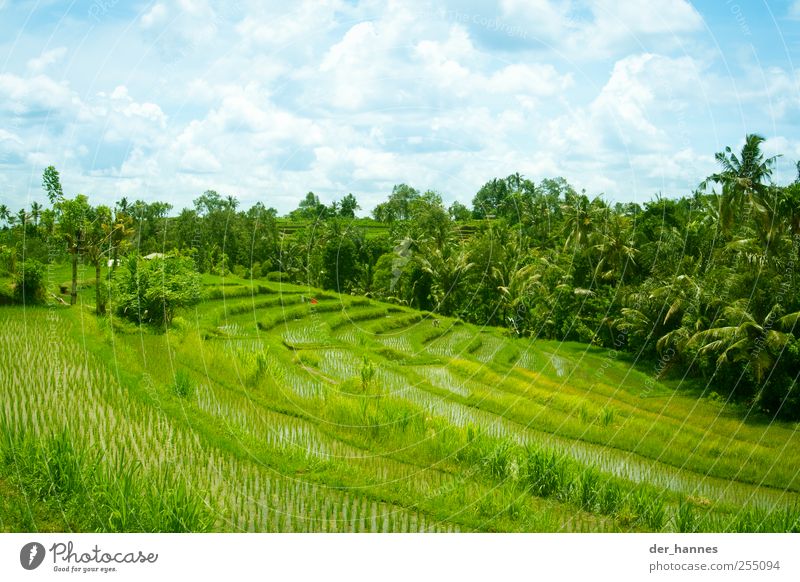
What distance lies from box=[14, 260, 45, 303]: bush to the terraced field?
1.17 ft

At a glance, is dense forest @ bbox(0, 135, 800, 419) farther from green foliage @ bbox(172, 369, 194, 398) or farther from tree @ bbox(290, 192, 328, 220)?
green foliage @ bbox(172, 369, 194, 398)

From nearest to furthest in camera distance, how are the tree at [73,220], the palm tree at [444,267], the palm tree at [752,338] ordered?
the tree at [73,220]
the palm tree at [752,338]
the palm tree at [444,267]

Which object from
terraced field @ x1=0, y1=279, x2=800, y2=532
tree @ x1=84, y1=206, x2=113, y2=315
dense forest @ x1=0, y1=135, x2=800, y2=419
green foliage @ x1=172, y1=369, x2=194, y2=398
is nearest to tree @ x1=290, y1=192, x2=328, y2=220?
dense forest @ x1=0, y1=135, x2=800, y2=419

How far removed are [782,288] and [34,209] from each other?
909cm

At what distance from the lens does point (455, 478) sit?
532 centimetres

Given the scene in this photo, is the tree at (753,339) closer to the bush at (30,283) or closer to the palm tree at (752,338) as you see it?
the palm tree at (752,338)

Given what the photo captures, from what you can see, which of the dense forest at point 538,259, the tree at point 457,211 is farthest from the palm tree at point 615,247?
the tree at point 457,211

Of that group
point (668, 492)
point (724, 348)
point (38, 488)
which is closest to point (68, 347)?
point (38, 488)

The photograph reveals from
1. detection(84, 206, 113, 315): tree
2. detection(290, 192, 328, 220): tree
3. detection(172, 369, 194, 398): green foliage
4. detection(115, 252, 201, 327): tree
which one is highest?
detection(290, 192, 328, 220): tree

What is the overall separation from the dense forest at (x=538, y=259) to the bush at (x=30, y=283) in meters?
0.02

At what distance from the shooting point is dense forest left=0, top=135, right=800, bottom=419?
8461 millimetres

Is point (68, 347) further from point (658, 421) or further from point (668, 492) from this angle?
point (658, 421)

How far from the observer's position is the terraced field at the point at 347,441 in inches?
179

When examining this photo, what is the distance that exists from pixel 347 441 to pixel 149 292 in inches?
143
